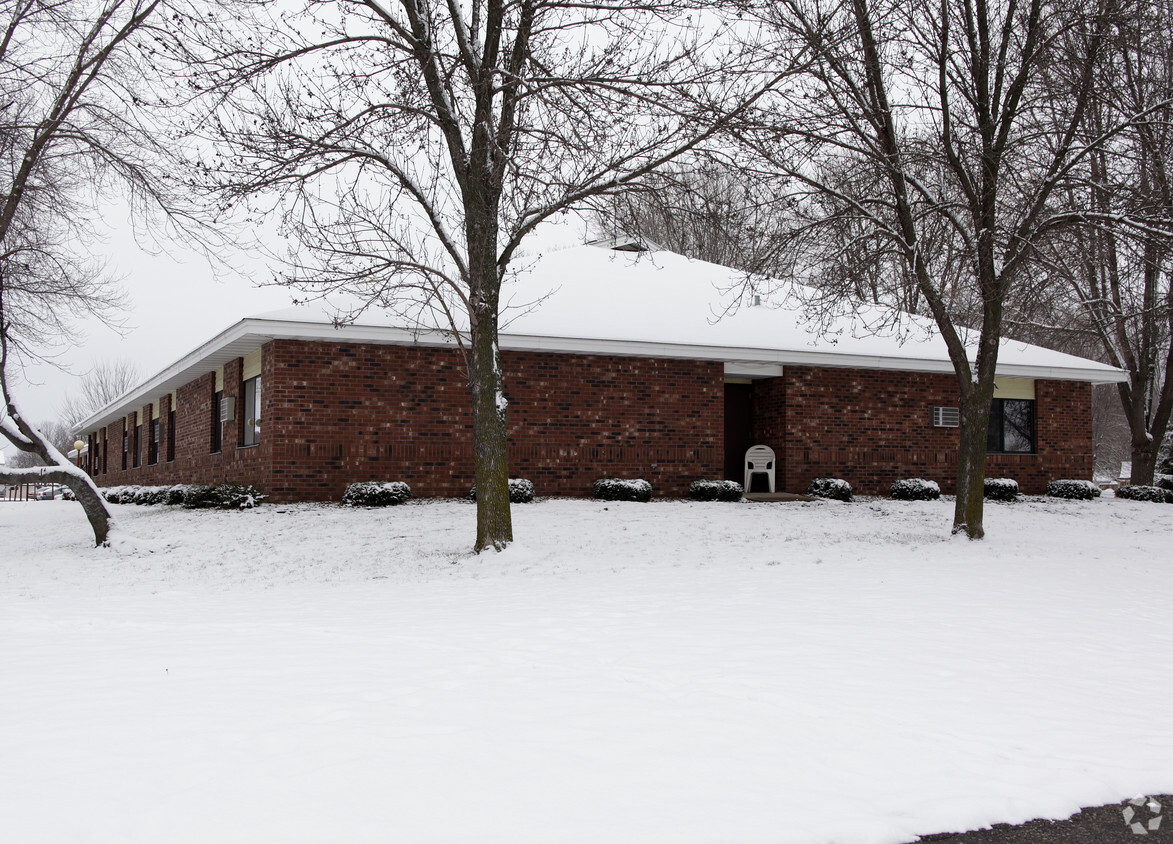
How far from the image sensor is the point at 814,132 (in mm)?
12617

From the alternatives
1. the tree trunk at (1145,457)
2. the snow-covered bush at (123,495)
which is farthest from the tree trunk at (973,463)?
the snow-covered bush at (123,495)

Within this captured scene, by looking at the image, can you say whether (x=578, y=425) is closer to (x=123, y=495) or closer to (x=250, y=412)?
(x=250, y=412)

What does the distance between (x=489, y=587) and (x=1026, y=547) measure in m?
8.17

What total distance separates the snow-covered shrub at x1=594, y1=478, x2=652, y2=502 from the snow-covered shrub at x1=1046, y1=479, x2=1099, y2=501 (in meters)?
10.9

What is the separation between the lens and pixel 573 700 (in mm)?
4863

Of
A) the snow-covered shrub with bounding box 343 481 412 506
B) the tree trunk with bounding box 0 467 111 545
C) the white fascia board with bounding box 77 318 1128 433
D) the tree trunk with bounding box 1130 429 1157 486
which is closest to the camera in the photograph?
the tree trunk with bounding box 0 467 111 545

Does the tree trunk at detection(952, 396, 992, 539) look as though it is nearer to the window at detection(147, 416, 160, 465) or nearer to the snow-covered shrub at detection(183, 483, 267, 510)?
the snow-covered shrub at detection(183, 483, 267, 510)

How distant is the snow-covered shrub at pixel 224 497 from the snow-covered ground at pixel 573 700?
5156 mm

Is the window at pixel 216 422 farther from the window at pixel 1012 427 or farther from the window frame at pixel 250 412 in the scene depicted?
the window at pixel 1012 427

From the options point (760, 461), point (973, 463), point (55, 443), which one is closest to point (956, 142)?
point (973, 463)

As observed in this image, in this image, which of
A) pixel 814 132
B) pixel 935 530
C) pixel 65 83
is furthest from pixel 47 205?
pixel 935 530

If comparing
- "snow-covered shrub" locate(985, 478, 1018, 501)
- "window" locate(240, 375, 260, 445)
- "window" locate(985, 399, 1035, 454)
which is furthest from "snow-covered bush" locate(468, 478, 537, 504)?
"window" locate(985, 399, 1035, 454)

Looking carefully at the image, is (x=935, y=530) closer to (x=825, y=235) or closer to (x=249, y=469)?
(x=825, y=235)

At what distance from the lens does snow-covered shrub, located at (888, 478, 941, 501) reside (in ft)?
63.9
